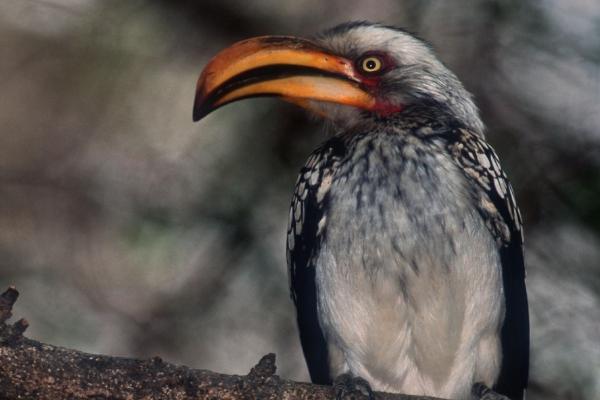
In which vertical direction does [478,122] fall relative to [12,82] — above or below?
below

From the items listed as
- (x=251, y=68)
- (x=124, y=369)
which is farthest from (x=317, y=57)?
(x=124, y=369)

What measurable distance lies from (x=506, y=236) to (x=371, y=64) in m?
0.96

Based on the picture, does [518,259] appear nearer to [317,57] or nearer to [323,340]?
[323,340]

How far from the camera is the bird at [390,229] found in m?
4.20

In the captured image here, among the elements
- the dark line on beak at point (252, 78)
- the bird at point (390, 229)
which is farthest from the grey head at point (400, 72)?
the dark line on beak at point (252, 78)

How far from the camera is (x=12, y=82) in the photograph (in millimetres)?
5668

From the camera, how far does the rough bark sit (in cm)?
338

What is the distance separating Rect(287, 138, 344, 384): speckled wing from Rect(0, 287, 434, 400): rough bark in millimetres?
1004

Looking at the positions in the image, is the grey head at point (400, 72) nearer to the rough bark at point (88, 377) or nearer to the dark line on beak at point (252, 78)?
the dark line on beak at point (252, 78)

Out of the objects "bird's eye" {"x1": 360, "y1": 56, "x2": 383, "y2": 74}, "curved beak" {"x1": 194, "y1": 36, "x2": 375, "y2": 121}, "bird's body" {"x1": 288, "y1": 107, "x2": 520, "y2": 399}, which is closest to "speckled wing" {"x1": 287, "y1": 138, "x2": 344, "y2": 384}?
"bird's body" {"x1": 288, "y1": 107, "x2": 520, "y2": 399}

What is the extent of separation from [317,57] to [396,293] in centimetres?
107

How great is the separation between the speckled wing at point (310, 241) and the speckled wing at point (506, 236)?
0.53 metres

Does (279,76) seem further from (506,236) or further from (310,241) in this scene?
(506,236)

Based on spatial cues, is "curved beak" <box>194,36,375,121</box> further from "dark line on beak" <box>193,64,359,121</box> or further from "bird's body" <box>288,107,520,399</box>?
"bird's body" <box>288,107,520,399</box>
